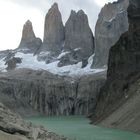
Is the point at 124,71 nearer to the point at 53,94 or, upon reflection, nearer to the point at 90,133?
the point at 90,133

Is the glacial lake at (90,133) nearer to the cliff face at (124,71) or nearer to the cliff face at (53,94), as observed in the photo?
the cliff face at (124,71)

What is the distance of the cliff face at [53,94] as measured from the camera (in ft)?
624

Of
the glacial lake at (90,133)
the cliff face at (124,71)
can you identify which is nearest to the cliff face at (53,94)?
the cliff face at (124,71)

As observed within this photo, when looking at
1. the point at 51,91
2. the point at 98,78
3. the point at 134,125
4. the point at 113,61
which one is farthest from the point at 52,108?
the point at 134,125

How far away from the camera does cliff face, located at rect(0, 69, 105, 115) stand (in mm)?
190250

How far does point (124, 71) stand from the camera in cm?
11094

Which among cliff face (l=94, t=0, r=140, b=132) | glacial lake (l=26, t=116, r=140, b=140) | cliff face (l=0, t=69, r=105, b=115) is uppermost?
cliff face (l=94, t=0, r=140, b=132)

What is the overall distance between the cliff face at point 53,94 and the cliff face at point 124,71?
6873 centimetres

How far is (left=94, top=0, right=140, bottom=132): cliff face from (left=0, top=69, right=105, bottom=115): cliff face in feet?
225

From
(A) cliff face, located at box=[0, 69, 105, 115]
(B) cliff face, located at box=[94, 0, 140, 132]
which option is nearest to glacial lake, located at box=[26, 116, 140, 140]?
(B) cliff face, located at box=[94, 0, 140, 132]

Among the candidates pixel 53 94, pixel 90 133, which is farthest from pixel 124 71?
pixel 53 94

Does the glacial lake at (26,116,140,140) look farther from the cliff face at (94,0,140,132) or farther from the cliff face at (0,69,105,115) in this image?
the cliff face at (0,69,105,115)

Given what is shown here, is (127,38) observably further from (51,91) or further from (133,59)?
(51,91)

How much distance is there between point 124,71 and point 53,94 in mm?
87611
